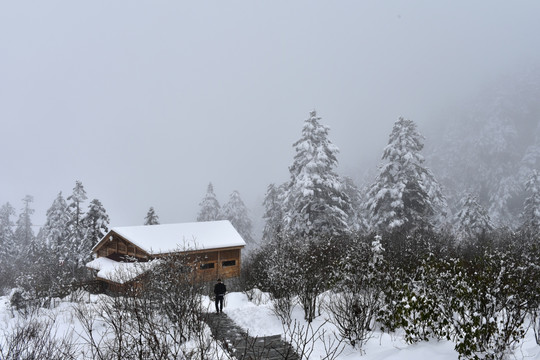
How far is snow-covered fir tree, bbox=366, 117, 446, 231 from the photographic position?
2925 cm

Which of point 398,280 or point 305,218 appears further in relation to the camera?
point 305,218

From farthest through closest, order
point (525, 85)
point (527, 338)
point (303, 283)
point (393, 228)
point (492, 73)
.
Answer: point (492, 73) < point (525, 85) < point (393, 228) < point (303, 283) < point (527, 338)

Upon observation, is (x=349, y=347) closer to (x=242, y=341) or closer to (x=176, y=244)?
(x=242, y=341)

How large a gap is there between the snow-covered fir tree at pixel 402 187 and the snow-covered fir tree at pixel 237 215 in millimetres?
27435

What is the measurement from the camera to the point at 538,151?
94.8m

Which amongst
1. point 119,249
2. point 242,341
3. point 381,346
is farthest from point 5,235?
point 381,346

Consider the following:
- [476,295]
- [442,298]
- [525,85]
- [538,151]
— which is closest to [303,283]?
[442,298]

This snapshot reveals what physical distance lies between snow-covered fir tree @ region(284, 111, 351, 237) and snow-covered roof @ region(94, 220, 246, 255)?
18.6 ft

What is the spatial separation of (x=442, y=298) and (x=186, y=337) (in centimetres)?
714

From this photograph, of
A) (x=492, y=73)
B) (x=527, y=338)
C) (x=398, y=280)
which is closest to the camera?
(x=527, y=338)

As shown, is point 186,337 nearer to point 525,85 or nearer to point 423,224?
point 423,224

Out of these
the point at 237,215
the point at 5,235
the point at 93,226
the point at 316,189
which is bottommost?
the point at 93,226

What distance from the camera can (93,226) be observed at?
3666cm

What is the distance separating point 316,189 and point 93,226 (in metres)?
24.0
